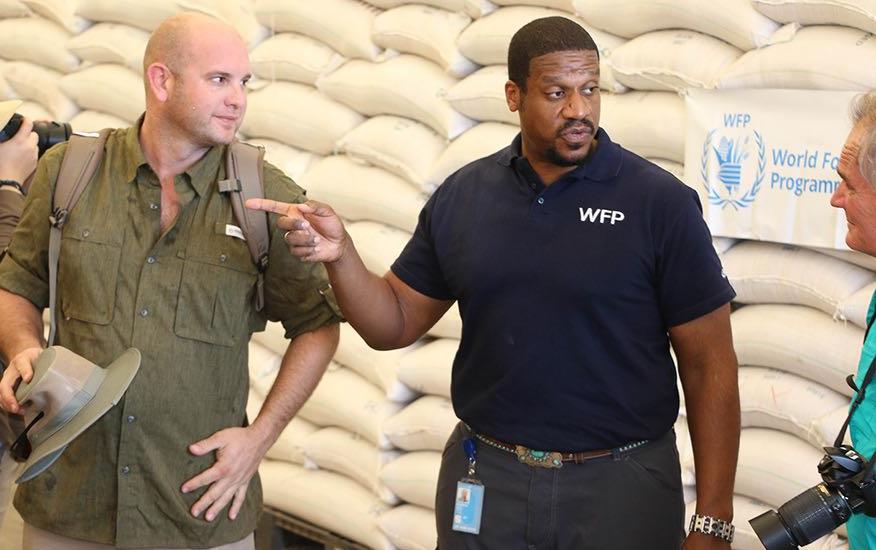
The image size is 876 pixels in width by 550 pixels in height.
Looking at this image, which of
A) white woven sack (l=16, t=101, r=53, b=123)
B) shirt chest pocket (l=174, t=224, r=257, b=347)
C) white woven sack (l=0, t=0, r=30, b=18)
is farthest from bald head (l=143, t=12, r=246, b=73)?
white woven sack (l=0, t=0, r=30, b=18)

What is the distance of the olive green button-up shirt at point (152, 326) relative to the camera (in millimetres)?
2188

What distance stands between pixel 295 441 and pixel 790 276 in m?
1.75

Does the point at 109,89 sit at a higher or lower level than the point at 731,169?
lower

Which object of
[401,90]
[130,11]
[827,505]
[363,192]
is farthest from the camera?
[130,11]

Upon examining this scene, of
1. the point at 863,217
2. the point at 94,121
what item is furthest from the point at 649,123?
the point at 94,121

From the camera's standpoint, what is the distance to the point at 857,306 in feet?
8.57

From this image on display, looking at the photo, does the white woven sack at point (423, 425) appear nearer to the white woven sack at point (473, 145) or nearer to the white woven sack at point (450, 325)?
the white woven sack at point (450, 325)

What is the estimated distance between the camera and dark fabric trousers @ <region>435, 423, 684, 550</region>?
207cm

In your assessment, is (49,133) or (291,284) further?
(49,133)

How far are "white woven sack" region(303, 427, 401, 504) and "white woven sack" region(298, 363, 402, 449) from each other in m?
0.03

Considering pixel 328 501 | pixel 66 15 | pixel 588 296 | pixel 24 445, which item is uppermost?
pixel 588 296

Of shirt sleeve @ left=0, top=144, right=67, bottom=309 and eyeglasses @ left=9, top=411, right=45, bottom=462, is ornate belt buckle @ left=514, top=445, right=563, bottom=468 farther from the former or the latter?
shirt sleeve @ left=0, top=144, right=67, bottom=309

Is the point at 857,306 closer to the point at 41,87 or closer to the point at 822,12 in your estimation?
the point at 822,12

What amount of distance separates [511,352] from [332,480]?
1859 millimetres
